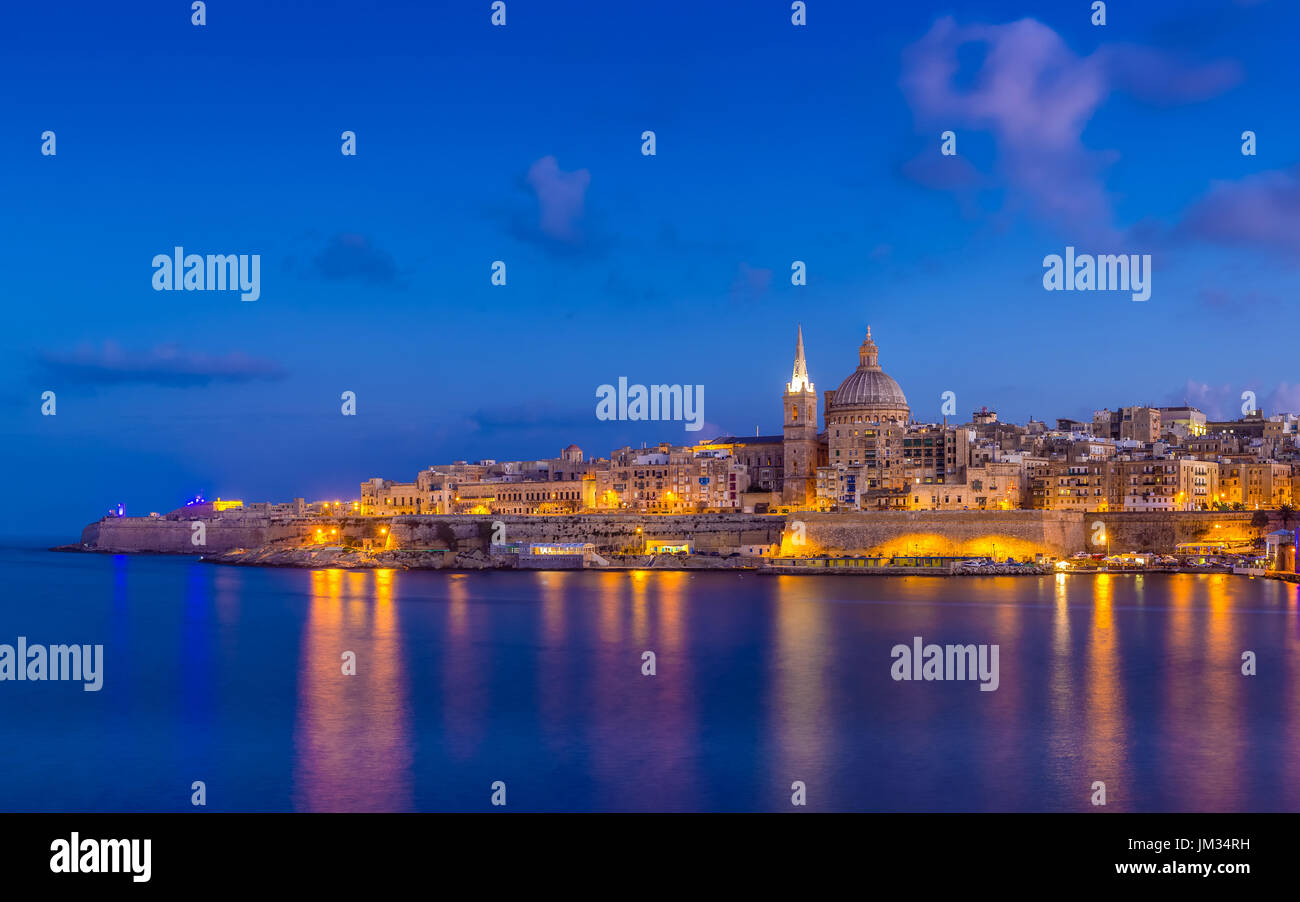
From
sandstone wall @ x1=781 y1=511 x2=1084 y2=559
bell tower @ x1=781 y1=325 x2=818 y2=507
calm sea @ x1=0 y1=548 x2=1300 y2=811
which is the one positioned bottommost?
calm sea @ x1=0 y1=548 x2=1300 y2=811

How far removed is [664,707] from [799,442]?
3847 cm

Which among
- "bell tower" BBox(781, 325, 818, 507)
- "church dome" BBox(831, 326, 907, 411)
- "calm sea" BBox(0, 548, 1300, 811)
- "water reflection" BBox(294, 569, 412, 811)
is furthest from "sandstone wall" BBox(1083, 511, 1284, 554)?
"water reflection" BBox(294, 569, 412, 811)

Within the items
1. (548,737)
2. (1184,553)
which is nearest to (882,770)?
(548,737)

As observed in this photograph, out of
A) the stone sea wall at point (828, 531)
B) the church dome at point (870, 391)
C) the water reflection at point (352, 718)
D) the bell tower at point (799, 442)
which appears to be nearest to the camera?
the water reflection at point (352, 718)

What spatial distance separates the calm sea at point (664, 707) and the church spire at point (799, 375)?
2812 cm

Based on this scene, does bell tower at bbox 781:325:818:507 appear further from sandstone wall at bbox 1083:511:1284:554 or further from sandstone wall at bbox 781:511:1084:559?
sandstone wall at bbox 1083:511:1284:554

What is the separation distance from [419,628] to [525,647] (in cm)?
381

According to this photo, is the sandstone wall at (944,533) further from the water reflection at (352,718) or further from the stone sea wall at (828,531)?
the water reflection at (352,718)

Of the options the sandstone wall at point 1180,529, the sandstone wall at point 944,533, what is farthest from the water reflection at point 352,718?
the sandstone wall at point 1180,529

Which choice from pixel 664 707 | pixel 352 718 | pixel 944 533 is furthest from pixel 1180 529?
pixel 352 718

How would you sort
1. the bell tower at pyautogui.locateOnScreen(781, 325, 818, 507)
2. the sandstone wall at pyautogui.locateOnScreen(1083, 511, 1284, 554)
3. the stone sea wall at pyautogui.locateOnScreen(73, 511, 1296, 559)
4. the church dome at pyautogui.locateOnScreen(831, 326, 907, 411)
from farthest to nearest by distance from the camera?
the church dome at pyautogui.locateOnScreen(831, 326, 907, 411) → the bell tower at pyautogui.locateOnScreen(781, 325, 818, 507) → the stone sea wall at pyautogui.locateOnScreen(73, 511, 1296, 559) → the sandstone wall at pyautogui.locateOnScreen(1083, 511, 1284, 554)

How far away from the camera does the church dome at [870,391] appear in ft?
185

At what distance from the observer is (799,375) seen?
5741cm

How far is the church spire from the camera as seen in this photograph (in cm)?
5659
